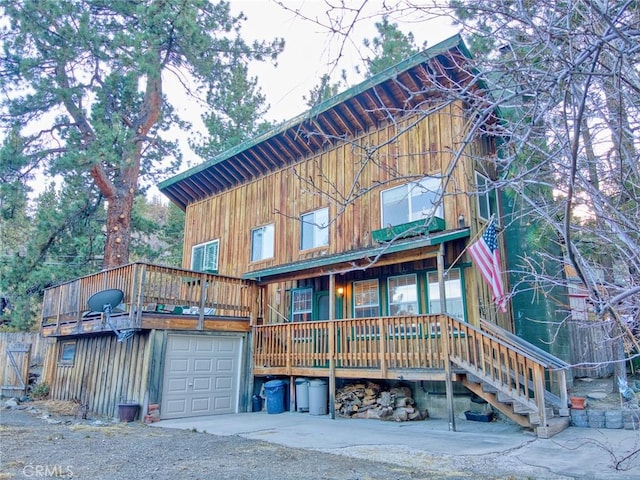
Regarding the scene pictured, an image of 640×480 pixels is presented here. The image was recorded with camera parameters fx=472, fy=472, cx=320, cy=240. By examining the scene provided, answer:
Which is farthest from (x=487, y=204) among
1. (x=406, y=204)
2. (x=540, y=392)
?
(x=540, y=392)

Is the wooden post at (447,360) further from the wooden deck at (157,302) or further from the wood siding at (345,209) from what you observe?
the wooden deck at (157,302)

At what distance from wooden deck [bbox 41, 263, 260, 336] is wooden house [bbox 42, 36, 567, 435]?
0.04 metres

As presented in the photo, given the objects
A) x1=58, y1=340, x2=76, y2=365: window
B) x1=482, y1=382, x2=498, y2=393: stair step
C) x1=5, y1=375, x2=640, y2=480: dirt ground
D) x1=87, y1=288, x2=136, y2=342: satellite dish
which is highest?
x1=87, y1=288, x2=136, y2=342: satellite dish

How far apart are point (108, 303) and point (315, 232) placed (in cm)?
556

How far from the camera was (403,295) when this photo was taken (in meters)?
11.2

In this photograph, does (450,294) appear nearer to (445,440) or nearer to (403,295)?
(403,295)

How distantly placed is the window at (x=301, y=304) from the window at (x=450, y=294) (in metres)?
3.62

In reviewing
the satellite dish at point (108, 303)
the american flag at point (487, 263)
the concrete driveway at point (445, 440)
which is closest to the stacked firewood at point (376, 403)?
the concrete driveway at point (445, 440)

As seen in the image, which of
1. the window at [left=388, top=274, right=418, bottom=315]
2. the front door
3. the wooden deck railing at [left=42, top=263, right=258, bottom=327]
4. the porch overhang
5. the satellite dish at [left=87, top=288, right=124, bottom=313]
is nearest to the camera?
the porch overhang

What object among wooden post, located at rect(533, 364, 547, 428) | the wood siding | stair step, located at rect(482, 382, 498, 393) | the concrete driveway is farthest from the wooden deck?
wooden post, located at rect(533, 364, 547, 428)

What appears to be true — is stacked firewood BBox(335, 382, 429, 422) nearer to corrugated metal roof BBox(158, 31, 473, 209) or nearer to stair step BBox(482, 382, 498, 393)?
stair step BBox(482, 382, 498, 393)

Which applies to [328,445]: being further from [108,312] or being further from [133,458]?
[108,312]

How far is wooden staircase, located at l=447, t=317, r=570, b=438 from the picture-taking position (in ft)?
24.8

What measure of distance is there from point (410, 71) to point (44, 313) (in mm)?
12481
